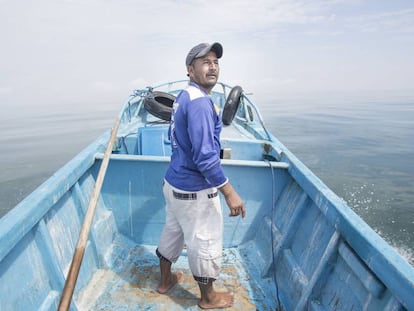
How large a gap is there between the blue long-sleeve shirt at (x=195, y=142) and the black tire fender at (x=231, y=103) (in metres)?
4.13

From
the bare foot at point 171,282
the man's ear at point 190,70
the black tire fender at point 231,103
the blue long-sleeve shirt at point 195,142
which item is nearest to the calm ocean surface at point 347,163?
the black tire fender at point 231,103

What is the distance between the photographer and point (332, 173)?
9.55m

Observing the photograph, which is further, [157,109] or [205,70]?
[157,109]

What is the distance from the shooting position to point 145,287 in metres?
2.61

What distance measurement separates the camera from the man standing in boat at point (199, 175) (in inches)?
68.2

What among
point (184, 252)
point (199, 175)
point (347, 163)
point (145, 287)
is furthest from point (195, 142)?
point (347, 163)

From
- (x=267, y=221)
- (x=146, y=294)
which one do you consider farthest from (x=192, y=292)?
(x=267, y=221)

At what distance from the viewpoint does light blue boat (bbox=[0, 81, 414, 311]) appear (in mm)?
1680

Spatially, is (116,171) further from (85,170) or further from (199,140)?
(199,140)

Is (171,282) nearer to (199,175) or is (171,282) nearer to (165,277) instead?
(165,277)

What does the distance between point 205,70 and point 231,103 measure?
4.23m

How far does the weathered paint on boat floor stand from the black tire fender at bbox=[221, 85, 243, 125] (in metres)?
3.62

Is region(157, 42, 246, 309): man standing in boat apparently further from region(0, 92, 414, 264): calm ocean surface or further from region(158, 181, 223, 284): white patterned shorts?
region(0, 92, 414, 264): calm ocean surface

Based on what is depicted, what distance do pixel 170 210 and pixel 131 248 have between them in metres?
1.26
